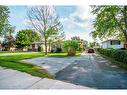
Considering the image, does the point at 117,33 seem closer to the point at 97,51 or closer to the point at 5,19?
the point at 5,19

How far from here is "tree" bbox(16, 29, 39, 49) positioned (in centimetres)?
670

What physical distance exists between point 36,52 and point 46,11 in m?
3.93

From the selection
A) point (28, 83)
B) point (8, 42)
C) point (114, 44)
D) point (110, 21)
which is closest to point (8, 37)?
point (8, 42)

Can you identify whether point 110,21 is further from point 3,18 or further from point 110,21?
point 3,18

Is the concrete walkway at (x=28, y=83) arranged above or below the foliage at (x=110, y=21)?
below

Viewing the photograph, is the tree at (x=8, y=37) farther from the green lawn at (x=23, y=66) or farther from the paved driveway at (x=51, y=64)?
the paved driveway at (x=51, y=64)

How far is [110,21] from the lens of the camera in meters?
8.38

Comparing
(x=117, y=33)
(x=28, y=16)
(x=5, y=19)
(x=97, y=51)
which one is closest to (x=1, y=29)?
(x=5, y=19)

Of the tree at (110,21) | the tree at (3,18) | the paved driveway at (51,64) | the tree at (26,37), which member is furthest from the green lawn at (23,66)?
the tree at (110,21)

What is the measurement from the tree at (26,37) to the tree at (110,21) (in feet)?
6.43

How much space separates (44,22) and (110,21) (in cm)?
253

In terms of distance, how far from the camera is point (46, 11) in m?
6.58

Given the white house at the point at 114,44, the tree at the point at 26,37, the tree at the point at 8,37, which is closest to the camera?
the tree at the point at 8,37

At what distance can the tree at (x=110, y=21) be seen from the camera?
7.84m
